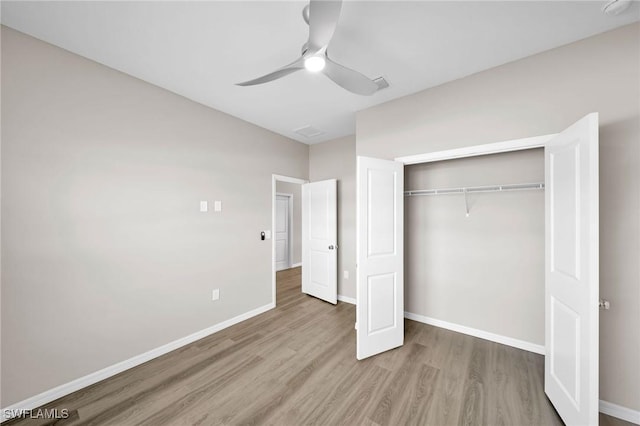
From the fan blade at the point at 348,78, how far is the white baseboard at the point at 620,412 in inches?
113

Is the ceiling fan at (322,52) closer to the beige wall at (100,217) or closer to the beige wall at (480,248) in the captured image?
the beige wall at (100,217)

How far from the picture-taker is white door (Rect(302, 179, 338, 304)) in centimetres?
391

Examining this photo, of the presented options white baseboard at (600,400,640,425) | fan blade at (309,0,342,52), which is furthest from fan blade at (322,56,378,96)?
white baseboard at (600,400,640,425)

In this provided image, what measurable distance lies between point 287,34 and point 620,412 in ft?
11.8

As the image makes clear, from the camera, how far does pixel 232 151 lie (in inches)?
126

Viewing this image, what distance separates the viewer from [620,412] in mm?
1683

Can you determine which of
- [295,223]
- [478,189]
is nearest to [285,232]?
[295,223]

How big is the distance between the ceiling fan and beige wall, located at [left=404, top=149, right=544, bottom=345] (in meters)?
1.71

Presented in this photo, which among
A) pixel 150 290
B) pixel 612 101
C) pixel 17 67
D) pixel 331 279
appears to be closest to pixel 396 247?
pixel 331 279

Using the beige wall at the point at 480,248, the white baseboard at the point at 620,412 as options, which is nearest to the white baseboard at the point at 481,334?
the beige wall at the point at 480,248

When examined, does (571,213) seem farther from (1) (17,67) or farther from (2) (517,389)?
(1) (17,67)

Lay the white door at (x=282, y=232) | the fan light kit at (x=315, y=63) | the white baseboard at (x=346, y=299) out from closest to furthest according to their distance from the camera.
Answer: the fan light kit at (x=315, y=63)
the white baseboard at (x=346, y=299)
the white door at (x=282, y=232)

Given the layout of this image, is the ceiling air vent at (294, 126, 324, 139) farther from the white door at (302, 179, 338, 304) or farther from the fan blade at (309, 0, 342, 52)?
the fan blade at (309, 0, 342, 52)

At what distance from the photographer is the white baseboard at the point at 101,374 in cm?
174
